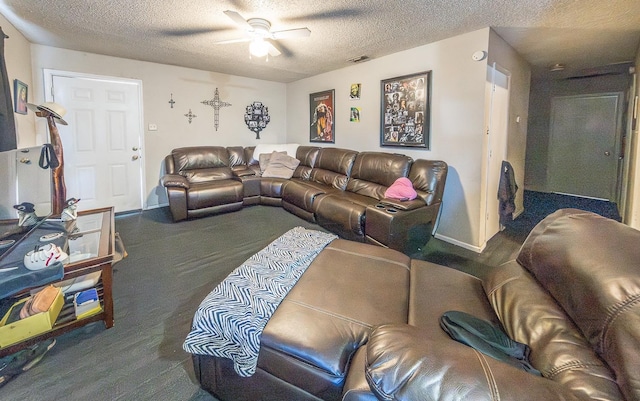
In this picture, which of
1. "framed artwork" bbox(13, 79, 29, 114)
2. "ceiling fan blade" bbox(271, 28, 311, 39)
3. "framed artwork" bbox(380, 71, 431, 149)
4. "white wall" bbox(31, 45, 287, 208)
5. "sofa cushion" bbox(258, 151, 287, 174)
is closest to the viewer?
"ceiling fan blade" bbox(271, 28, 311, 39)

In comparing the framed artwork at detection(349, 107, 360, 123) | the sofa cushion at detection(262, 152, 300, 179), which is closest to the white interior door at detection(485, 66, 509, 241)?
the framed artwork at detection(349, 107, 360, 123)

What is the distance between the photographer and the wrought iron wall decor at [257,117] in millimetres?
5827

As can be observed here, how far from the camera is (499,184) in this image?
3725 mm

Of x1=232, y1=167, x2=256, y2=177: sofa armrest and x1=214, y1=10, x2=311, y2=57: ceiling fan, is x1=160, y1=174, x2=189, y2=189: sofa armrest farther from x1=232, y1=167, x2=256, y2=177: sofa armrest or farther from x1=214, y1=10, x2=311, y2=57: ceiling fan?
x1=214, y1=10, x2=311, y2=57: ceiling fan

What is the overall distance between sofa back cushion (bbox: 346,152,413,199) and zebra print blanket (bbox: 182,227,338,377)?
7.61ft

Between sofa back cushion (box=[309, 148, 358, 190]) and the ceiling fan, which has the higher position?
the ceiling fan

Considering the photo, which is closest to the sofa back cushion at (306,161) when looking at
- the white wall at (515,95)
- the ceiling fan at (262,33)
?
the ceiling fan at (262,33)

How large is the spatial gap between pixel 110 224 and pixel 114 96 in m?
2.79

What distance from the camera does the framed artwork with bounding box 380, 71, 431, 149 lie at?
3.62m

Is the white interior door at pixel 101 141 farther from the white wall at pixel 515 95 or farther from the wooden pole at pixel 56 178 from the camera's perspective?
the white wall at pixel 515 95

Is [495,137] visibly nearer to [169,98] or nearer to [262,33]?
[262,33]

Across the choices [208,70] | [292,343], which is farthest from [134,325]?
[208,70]

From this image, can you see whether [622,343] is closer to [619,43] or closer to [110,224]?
[110,224]

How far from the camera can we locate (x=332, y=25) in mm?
2916
